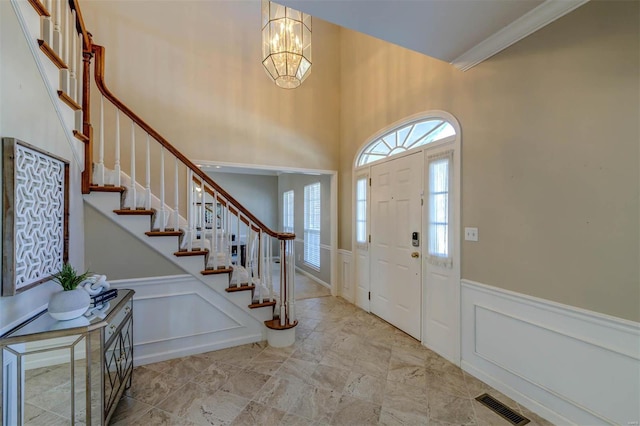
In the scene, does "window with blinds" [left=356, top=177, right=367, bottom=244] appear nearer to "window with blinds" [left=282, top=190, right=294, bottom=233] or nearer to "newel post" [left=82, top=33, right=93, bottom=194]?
"newel post" [left=82, top=33, right=93, bottom=194]

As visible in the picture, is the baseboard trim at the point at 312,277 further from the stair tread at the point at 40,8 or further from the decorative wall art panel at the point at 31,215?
the stair tread at the point at 40,8

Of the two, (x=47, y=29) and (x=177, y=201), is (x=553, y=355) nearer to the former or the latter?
(x=177, y=201)

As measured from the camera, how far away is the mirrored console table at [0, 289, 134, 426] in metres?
1.27

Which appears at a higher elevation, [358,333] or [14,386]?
[14,386]

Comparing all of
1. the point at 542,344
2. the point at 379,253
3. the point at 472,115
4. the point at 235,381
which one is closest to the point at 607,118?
the point at 472,115

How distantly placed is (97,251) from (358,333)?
2.78m

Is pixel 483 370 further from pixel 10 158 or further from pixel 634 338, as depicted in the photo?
pixel 10 158

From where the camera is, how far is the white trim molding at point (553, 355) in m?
1.55

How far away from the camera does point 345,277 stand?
175 inches

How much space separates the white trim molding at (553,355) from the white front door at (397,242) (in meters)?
0.70

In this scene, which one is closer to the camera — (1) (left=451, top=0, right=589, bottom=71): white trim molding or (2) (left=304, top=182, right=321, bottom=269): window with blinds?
(1) (left=451, top=0, right=589, bottom=71): white trim molding

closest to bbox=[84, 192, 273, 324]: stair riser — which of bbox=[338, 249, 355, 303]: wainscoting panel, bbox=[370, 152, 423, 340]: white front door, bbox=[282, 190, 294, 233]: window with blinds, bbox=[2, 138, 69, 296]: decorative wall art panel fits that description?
bbox=[2, 138, 69, 296]: decorative wall art panel

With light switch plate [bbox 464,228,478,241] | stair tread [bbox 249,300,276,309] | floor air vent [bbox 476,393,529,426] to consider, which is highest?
light switch plate [bbox 464,228,478,241]

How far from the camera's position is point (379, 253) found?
3641mm
